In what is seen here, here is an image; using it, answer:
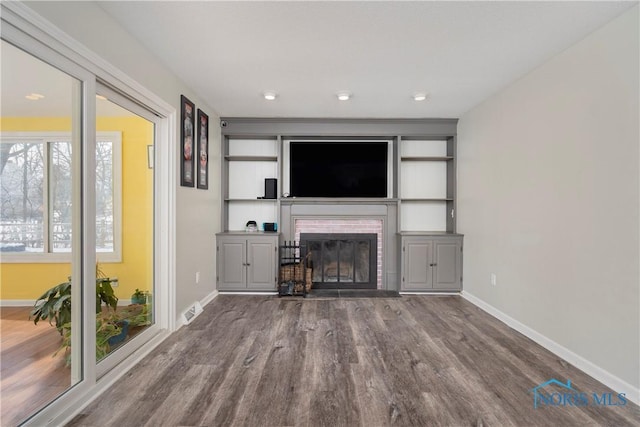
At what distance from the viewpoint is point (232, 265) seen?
421 cm

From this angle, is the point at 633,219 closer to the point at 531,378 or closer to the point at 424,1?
the point at 531,378

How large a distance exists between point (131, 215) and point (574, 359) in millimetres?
3677

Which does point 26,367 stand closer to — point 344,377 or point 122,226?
point 122,226

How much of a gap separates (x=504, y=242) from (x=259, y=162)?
11.1ft

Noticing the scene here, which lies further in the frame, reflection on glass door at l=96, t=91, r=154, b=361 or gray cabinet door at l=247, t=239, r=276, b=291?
gray cabinet door at l=247, t=239, r=276, b=291

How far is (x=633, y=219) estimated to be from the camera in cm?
191

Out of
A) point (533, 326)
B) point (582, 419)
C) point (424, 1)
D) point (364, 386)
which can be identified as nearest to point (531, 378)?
point (582, 419)

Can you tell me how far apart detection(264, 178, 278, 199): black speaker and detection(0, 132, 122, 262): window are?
8.06 feet

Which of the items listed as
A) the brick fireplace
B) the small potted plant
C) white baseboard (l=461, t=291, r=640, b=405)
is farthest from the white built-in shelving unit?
white baseboard (l=461, t=291, r=640, b=405)

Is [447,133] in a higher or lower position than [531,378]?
higher

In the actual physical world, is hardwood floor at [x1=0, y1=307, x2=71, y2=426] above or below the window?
below

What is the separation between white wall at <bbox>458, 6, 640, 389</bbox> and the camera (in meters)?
1.96

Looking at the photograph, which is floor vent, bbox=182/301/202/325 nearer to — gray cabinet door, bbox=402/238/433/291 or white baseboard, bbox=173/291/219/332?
white baseboard, bbox=173/291/219/332

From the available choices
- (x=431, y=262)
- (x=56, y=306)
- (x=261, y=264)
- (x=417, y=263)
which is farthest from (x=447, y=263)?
(x=56, y=306)
